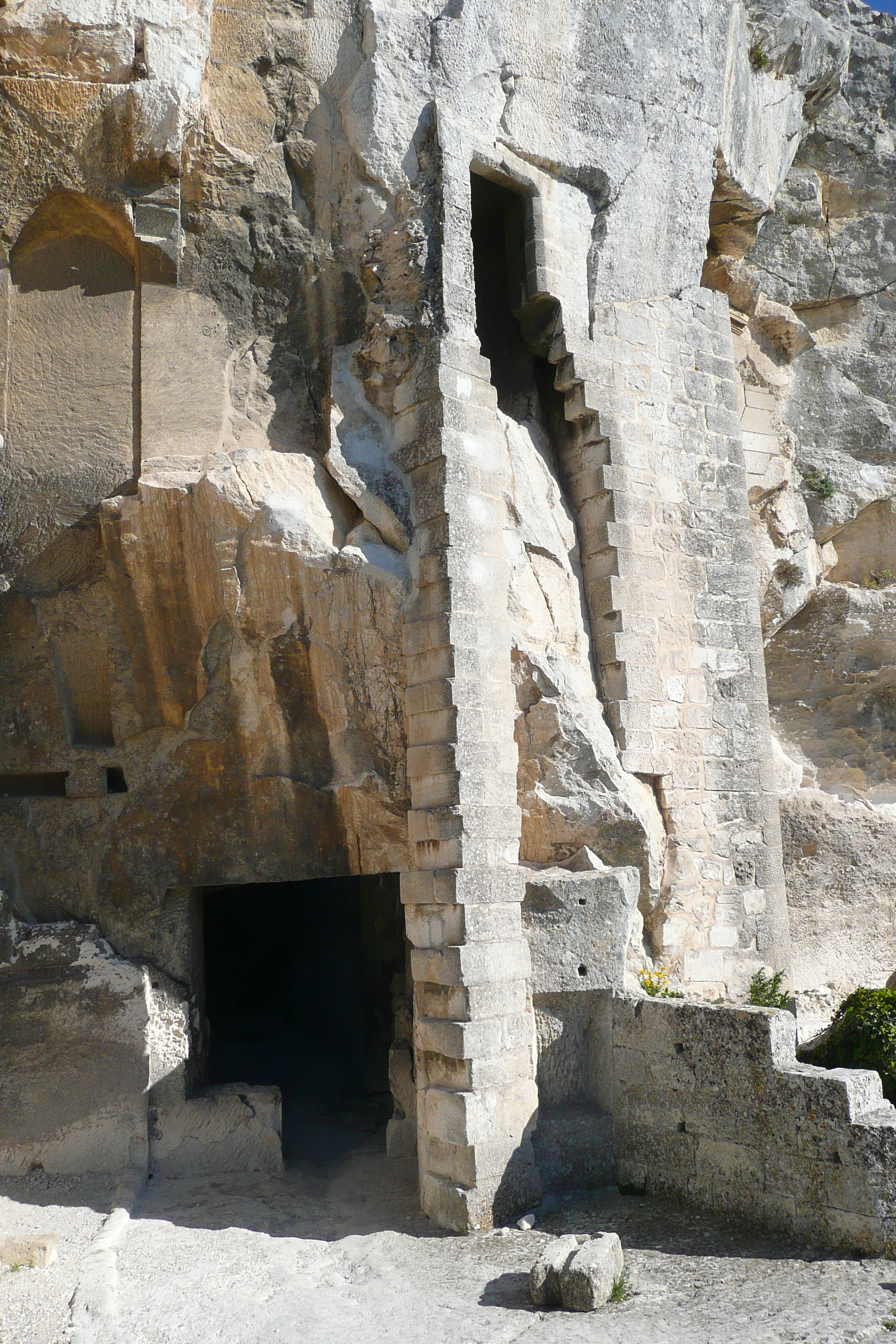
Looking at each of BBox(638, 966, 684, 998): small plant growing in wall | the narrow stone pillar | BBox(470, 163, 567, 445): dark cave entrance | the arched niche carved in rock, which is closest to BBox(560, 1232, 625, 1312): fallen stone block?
the narrow stone pillar

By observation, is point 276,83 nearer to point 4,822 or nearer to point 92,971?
point 4,822

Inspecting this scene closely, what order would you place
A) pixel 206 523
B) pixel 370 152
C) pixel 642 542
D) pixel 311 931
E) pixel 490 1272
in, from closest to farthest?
pixel 490 1272
pixel 206 523
pixel 370 152
pixel 642 542
pixel 311 931

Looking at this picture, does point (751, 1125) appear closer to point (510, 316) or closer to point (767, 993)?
point (767, 993)

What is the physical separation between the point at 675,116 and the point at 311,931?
742 centimetres

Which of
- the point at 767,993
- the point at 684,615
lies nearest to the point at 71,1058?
the point at 767,993

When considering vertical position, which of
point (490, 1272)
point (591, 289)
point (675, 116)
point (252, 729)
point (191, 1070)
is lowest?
point (490, 1272)

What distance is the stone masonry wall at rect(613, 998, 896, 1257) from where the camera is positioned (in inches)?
189

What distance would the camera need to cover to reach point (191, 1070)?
6.66 m

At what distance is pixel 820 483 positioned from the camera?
9680mm

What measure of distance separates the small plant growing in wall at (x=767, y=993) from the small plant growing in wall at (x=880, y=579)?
419cm

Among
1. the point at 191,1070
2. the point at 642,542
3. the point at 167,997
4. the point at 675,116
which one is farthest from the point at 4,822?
the point at 675,116

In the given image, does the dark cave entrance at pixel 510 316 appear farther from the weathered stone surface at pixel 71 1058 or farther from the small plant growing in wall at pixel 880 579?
the weathered stone surface at pixel 71 1058

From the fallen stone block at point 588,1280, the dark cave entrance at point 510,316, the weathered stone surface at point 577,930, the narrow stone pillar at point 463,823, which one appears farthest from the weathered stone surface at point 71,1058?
the dark cave entrance at point 510,316

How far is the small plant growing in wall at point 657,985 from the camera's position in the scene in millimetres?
6387
